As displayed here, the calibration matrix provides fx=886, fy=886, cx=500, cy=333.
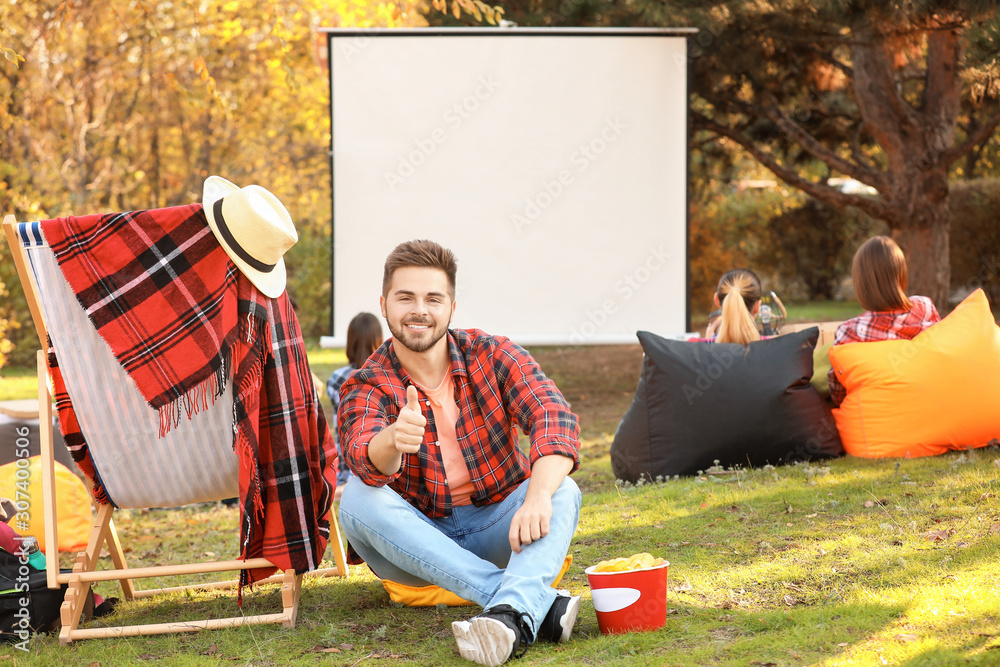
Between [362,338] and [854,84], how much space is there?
18.6 ft

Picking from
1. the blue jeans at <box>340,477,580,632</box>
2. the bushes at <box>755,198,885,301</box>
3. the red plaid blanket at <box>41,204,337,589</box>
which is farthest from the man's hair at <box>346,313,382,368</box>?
the bushes at <box>755,198,885,301</box>

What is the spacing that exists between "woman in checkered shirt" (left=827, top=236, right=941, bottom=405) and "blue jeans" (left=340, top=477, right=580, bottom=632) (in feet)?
6.63

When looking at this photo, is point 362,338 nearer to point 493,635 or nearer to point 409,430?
point 409,430

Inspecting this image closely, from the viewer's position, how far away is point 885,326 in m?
3.77

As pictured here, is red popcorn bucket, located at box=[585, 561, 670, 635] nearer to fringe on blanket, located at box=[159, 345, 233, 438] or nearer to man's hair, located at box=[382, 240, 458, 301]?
man's hair, located at box=[382, 240, 458, 301]

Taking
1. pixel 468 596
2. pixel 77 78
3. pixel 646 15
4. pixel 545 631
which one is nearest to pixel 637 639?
pixel 545 631

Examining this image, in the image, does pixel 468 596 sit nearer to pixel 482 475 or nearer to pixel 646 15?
pixel 482 475

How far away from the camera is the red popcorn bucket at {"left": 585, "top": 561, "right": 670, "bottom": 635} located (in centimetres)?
210

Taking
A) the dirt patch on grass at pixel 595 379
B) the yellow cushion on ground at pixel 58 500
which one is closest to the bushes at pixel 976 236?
the dirt patch on grass at pixel 595 379

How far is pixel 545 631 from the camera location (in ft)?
7.06

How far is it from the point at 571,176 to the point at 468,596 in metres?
4.51

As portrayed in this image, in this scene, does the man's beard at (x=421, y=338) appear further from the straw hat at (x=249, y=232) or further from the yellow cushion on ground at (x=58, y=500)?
the yellow cushion on ground at (x=58, y=500)

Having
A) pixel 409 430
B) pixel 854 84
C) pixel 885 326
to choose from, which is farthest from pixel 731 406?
pixel 854 84

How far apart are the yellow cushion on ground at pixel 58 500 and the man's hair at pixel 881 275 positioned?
10.7 ft
